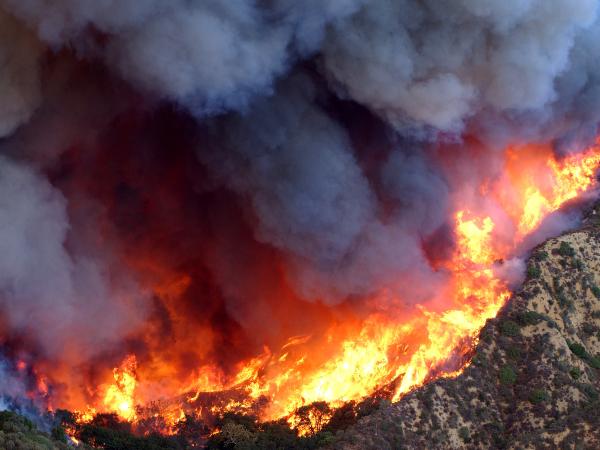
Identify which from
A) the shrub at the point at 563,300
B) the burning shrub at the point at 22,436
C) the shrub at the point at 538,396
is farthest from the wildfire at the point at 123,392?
the shrub at the point at 563,300

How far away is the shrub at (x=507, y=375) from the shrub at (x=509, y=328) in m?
1.73

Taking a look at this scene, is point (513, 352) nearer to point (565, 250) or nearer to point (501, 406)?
point (501, 406)

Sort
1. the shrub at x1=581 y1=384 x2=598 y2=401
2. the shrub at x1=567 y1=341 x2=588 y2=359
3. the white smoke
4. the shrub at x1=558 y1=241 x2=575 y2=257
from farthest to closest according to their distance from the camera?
the shrub at x1=558 y1=241 x2=575 y2=257 → the shrub at x1=567 y1=341 x2=588 y2=359 → the white smoke → the shrub at x1=581 y1=384 x2=598 y2=401

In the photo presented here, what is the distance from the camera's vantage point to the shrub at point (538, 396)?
36.2 m

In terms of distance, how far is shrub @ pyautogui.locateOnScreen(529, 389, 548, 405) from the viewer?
119 feet

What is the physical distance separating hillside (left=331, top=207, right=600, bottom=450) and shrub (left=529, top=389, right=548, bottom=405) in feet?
0.13

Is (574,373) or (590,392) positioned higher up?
(574,373)

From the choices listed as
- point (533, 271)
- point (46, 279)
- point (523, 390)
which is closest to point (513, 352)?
point (523, 390)

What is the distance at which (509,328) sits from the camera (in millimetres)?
38938

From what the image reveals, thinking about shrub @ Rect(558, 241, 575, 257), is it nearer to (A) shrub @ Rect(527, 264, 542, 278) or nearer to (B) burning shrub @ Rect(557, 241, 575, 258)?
(B) burning shrub @ Rect(557, 241, 575, 258)

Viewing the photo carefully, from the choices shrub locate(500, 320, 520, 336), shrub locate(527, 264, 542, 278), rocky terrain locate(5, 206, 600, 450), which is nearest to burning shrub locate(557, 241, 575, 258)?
shrub locate(527, 264, 542, 278)

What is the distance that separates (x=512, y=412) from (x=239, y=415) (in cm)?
1138

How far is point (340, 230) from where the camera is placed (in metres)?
39.9

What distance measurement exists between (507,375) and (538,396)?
5.58 ft
